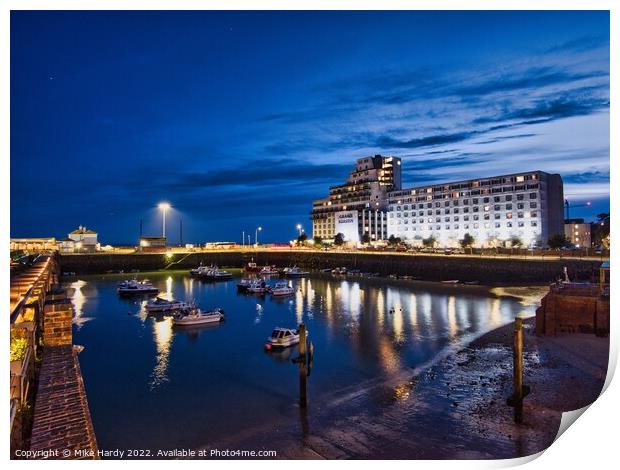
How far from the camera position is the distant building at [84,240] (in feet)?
251

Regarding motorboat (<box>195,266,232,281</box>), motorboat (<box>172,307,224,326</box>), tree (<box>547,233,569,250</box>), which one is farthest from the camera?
tree (<box>547,233,569,250</box>)

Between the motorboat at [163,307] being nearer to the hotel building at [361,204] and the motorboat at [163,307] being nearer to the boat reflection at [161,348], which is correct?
the boat reflection at [161,348]

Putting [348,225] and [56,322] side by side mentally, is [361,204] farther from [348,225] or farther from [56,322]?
[56,322]

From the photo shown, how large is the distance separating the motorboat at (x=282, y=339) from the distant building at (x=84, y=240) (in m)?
63.5

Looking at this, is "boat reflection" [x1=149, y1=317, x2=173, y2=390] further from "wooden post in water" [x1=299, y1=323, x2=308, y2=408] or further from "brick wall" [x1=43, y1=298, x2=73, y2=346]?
"wooden post in water" [x1=299, y1=323, x2=308, y2=408]

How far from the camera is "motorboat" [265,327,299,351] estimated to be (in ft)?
72.9

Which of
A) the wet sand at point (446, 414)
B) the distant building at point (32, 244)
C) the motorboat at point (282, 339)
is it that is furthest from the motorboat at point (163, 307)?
the distant building at point (32, 244)

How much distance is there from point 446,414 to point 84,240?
260ft

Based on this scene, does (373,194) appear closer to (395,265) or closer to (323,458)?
(395,265)

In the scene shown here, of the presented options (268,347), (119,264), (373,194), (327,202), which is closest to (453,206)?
(373,194)

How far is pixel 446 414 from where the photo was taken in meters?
13.3

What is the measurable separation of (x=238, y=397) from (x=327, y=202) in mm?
115859

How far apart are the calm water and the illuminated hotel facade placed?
53.4 metres

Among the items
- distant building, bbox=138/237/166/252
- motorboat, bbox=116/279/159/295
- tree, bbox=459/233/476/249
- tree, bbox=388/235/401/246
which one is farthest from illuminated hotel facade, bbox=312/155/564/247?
motorboat, bbox=116/279/159/295
